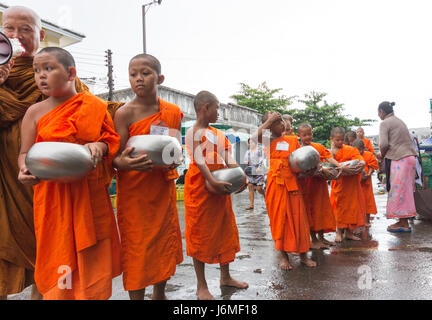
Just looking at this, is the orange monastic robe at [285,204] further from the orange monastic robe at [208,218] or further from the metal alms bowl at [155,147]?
the metal alms bowl at [155,147]

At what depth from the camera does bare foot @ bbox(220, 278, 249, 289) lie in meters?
3.05

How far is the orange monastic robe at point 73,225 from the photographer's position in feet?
6.50

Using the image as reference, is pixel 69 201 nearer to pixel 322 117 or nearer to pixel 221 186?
pixel 221 186

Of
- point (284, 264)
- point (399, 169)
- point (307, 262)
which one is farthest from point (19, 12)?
point (399, 169)

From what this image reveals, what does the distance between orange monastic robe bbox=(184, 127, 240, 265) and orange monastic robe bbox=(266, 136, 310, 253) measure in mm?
739

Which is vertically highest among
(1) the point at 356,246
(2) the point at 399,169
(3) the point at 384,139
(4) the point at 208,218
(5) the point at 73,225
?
(3) the point at 384,139

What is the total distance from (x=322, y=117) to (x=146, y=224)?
26726 millimetres

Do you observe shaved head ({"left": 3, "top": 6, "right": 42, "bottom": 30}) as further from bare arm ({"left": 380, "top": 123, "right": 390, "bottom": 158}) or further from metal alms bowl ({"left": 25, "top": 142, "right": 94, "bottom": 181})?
bare arm ({"left": 380, "top": 123, "right": 390, "bottom": 158})

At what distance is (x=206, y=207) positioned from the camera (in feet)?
9.72

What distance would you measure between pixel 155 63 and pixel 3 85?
3.38 feet

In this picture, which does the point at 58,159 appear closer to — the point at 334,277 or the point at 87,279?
the point at 87,279

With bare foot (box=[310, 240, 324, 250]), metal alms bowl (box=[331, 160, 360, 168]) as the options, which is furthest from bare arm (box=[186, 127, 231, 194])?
metal alms bowl (box=[331, 160, 360, 168])

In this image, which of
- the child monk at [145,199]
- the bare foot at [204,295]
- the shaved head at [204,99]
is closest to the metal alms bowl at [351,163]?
the shaved head at [204,99]

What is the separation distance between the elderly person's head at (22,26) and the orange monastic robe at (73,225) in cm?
71
